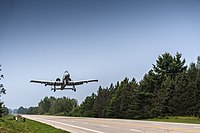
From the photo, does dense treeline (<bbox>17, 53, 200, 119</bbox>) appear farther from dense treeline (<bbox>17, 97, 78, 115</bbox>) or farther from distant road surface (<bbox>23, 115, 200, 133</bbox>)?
dense treeline (<bbox>17, 97, 78, 115</bbox>)

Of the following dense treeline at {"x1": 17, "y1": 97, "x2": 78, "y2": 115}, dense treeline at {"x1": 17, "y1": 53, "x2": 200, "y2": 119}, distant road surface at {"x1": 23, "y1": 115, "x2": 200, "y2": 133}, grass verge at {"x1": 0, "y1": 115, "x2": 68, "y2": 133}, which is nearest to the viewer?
grass verge at {"x1": 0, "y1": 115, "x2": 68, "y2": 133}

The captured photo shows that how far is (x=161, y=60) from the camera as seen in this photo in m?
47.4

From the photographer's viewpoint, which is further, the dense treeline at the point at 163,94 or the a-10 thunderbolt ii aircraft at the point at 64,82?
the a-10 thunderbolt ii aircraft at the point at 64,82

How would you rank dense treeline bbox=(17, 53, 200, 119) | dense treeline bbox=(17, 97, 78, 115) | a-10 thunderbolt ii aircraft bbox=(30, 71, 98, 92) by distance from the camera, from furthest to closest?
dense treeline bbox=(17, 97, 78, 115), a-10 thunderbolt ii aircraft bbox=(30, 71, 98, 92), dense treeline bbox=(17, 53, 200, 119)

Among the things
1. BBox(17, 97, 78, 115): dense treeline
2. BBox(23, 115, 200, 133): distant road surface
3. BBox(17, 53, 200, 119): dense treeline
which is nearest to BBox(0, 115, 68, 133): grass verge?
BBox(23, 115, 200, 133): distant road surface

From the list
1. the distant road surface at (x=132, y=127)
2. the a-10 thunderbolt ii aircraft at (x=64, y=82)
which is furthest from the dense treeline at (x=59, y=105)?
the distant road surface at (x=132, y=127)

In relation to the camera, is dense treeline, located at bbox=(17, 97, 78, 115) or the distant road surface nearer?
the distant road surface

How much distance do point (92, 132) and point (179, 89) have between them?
22082 mm

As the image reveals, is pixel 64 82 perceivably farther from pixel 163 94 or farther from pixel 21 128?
pixel 21 128

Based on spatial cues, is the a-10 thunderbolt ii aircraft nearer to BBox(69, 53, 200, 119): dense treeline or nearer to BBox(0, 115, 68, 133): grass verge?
BBox(69, 53, 200, 119): dense treeline

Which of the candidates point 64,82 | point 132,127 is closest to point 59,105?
point 64,82

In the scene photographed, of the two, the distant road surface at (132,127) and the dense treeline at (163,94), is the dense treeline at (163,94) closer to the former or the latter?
the dense treeline at (163,94)

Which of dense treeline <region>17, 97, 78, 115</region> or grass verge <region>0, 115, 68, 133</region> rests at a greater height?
dense treeline <region>17, 97, 78, 115</region>

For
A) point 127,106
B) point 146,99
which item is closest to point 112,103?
point 127,106
